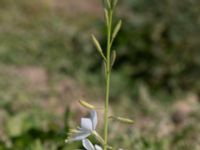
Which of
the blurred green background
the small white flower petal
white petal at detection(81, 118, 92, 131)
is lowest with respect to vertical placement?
the blurred green background

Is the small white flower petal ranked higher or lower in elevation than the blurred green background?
higher

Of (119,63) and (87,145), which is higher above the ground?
(87,145)

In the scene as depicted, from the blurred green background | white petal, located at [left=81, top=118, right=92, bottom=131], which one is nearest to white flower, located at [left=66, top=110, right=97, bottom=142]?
white petal, located at [left=81, top=118, right=92, bottom=131]

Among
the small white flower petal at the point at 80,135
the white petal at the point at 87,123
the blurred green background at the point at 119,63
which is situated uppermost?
the white petal at the point at 87,123

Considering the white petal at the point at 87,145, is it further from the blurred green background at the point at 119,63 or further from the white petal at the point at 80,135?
the blurred green background at the point at 119,63

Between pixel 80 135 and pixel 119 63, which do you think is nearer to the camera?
pixel 80 135

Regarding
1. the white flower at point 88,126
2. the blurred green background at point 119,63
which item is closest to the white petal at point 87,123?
the white flower at point 88,126

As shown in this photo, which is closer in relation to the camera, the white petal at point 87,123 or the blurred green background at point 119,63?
the white petal at point 87,123

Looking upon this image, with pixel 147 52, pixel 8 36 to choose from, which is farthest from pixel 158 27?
pixel 8 36

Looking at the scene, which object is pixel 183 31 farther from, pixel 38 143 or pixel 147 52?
pixel 38 143

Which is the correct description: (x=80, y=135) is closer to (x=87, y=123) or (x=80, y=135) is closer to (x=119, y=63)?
(x=87, y=123)

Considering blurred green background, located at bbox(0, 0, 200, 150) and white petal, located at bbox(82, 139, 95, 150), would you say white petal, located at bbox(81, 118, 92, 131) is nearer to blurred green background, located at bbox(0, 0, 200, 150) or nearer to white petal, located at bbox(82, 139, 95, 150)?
white petal, located at bbox(82, 139, 95, 150)

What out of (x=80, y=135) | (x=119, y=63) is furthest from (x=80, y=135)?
(x=119, y=63)
